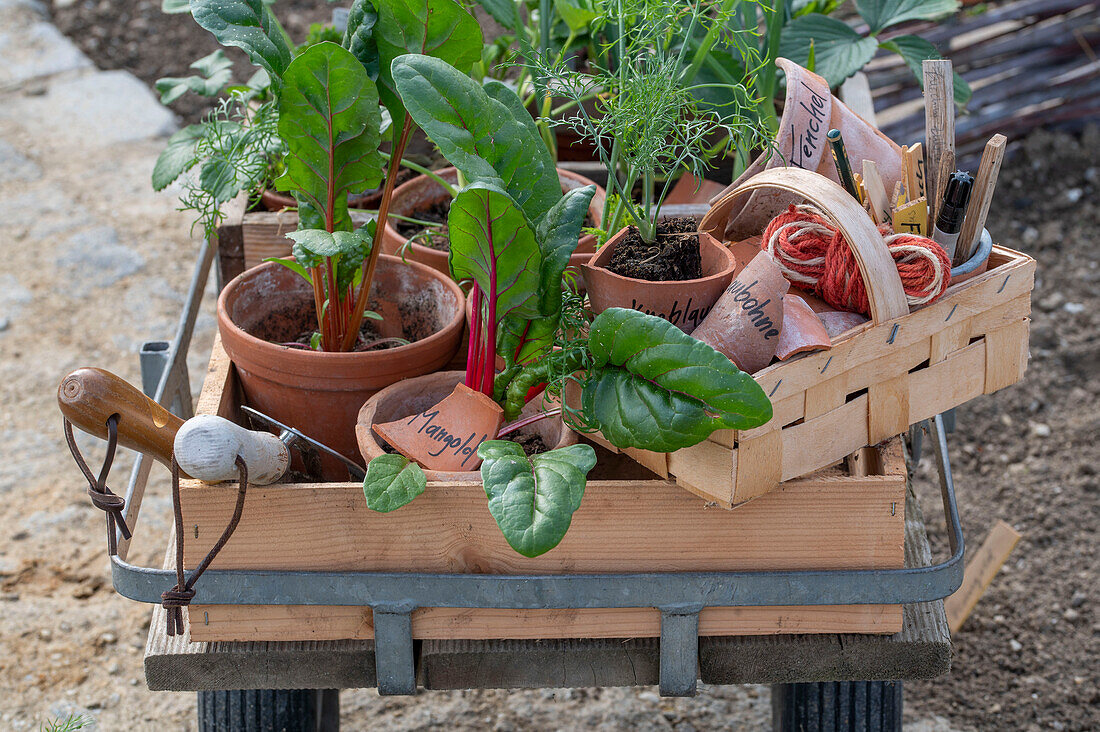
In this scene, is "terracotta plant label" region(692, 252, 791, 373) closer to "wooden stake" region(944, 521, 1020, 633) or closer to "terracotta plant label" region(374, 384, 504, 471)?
"terracotta plant label" region(374, 384, 504, 471)

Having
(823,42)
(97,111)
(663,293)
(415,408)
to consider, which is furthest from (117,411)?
(97,111)

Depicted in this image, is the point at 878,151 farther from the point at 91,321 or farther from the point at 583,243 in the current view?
the point at 91,321

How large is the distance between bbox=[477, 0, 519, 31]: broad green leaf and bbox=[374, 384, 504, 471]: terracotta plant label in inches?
31.8

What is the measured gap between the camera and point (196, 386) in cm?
321

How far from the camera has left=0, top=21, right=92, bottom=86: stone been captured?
201 inches

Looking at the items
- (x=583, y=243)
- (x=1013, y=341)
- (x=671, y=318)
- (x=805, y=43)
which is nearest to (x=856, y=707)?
(x=1013, y=341)

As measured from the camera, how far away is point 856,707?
1483mm

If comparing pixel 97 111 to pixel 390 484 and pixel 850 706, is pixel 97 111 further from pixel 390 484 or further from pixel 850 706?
pixel 850 706

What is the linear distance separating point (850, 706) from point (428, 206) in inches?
45.2

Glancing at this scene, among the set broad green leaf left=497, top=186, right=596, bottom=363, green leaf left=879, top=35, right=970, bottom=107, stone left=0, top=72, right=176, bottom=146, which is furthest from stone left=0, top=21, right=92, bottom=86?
broad green leaf left=497, top=186, right=596, bottom=363

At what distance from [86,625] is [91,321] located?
146 cm

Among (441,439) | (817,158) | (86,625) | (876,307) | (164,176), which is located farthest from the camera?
(86,625)

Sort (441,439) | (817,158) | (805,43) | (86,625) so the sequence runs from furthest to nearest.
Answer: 1. (86,625)
2. (805,43)
3. (817,158)
4. (441,439)

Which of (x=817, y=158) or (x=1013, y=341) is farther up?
(x=817, y=158)
